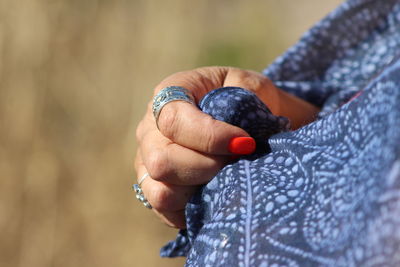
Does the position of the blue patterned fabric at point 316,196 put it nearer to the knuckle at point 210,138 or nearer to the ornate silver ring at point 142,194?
the knuckle at point 210,138

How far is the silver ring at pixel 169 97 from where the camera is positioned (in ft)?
2.26

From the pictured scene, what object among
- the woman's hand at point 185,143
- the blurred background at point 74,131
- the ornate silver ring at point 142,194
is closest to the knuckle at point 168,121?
the woman's hand at point 185,143

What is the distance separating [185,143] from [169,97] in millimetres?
68

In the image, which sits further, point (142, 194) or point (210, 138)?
point (142, 194)

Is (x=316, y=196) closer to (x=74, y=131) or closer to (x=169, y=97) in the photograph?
(x=169, y=97)

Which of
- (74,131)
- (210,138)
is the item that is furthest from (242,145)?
(74,131)

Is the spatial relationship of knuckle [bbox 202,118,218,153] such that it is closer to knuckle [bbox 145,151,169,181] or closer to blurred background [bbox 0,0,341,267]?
knuckle [bbox 145,151,169,181]

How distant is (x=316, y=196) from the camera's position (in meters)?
0.50

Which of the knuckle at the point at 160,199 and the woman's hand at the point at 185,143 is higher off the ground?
the woman's hand at the point at 185,143

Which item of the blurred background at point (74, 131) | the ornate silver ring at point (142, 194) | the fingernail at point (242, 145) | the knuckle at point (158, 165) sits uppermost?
the fingernail at point (242, 145)

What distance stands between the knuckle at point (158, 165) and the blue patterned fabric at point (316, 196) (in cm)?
5

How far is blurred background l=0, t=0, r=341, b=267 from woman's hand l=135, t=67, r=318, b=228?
1651 mm

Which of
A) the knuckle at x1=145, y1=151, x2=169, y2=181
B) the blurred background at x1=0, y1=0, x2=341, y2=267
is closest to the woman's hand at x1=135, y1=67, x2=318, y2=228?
the knuckle at x1=145, y1=151, x2=169, y2=181

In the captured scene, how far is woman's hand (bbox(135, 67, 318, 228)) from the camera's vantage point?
2.04 ft
